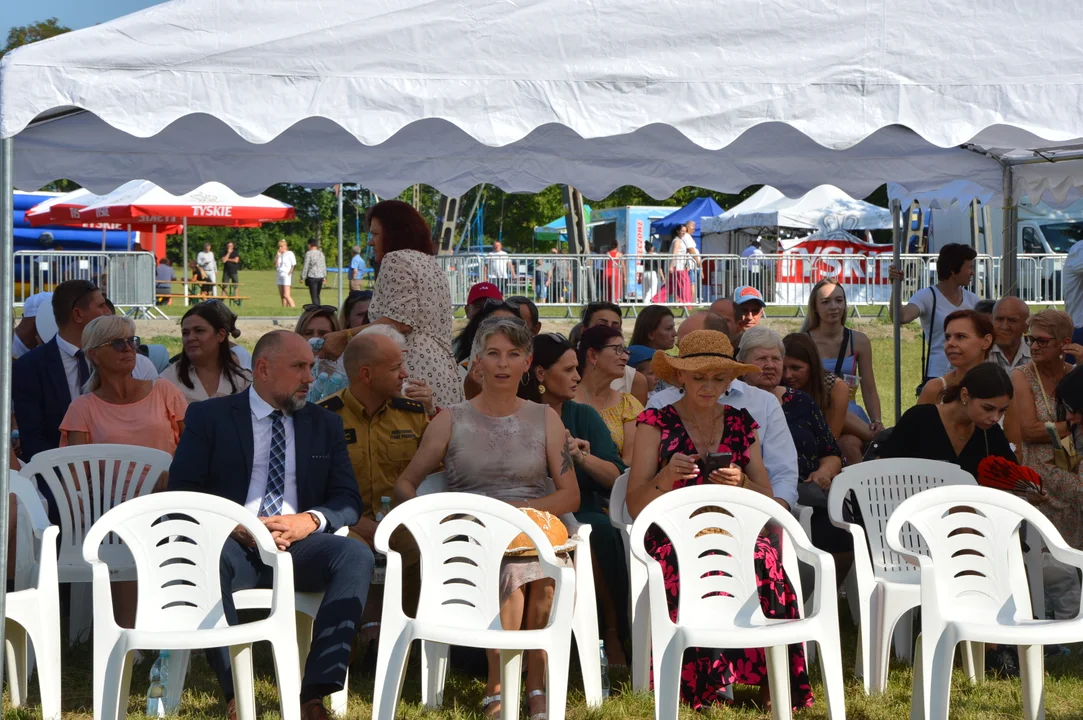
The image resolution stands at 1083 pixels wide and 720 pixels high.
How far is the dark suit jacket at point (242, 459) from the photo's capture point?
4129 millimetres

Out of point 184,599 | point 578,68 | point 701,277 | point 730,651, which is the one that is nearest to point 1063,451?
point 730,651

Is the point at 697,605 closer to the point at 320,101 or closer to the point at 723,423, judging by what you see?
the point at 723,423

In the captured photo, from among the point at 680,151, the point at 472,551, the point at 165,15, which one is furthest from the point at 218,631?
the point at 680,151

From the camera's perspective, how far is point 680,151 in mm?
6809

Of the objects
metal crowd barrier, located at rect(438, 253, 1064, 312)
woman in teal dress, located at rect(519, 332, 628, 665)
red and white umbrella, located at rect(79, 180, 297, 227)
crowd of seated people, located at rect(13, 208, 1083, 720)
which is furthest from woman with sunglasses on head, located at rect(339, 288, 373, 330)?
metal crowd barrier, located at rect(438, 253, 1064, 312)

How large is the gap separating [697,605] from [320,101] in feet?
6.62

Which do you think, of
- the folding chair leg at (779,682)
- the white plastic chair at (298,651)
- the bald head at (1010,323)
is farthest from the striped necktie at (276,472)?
the bald head at (1010,323)

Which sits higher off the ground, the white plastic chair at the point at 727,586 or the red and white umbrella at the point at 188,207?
the red and white umbrella at the point at 188,207

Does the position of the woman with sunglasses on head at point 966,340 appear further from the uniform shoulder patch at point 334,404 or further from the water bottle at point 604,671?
the uniform shoulder patch at point 334,404

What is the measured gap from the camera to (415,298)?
528 centimetres

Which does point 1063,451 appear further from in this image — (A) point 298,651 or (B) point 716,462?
(A) point 298,651

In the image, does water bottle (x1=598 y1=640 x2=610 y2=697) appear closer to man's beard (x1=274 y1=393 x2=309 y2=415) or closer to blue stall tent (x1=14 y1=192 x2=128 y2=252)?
man's beard (x1=274 y1=393 x2=309 y2=415)

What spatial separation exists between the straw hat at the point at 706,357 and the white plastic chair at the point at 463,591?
3.14 feet

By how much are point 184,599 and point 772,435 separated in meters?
2.34
